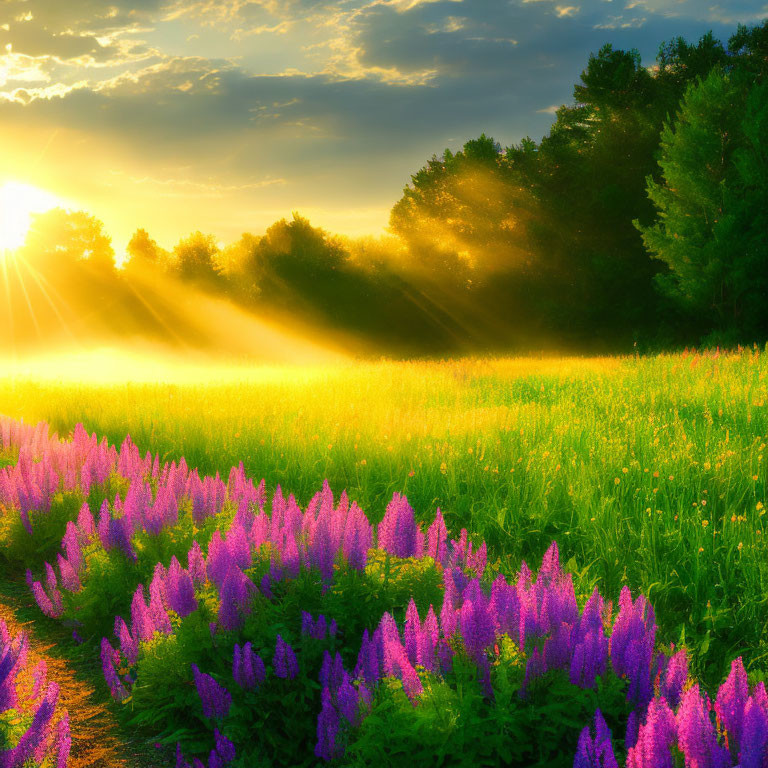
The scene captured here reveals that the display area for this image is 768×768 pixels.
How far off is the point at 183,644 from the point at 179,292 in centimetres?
4293

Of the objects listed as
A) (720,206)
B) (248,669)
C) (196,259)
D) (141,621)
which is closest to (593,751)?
(248,669)

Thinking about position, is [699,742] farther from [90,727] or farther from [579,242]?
[579,242]

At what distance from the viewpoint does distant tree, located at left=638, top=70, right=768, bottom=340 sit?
23297 mm

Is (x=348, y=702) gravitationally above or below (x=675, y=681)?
below

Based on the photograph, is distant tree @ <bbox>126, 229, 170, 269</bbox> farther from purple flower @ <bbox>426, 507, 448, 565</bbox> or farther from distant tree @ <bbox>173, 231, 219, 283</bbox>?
purple flower @ <bbox>426, 507, 448, 565</bbox>

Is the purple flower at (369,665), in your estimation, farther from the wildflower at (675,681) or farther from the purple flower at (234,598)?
the wildflower at (675,681)

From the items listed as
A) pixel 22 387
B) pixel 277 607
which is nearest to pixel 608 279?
pixel 22 387

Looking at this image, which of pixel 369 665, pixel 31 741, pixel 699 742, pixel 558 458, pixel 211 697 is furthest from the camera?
pixel 558 458

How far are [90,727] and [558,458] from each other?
419cm

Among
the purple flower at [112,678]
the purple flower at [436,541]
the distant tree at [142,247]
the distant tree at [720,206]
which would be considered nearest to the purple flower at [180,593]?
the purple flower at [112,678]

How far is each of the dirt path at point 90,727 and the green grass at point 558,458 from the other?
2167 millimetres

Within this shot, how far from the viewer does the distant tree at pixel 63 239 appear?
54.4 meters

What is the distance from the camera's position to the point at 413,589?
9.78 ft

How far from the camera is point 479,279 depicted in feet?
119
